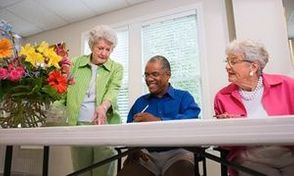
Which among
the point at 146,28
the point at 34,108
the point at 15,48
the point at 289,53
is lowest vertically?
the point at 34,108

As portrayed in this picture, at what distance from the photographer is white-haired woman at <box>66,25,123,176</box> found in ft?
5.12

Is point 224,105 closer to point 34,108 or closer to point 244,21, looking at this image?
point 34,108

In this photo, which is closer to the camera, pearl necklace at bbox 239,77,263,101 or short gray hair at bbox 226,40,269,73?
pearl necklace at bbox 239,77,263,101

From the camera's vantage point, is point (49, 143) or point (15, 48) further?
point (15, 48)

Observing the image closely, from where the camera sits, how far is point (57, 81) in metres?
1.13

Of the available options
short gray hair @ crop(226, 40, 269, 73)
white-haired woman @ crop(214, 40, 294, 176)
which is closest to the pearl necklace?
white-haired woman @ crop(214, 40, 294, 176)

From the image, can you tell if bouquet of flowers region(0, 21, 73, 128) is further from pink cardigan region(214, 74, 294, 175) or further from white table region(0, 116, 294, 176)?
pink cardigan region(214, 74, 294, 175)

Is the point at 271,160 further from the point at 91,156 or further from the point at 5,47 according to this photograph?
the point at 5,47

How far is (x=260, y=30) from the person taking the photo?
103 inches

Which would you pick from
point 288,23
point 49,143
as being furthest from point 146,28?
point 49,143

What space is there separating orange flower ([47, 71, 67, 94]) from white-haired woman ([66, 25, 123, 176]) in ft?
1.24

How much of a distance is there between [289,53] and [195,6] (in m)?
1.18

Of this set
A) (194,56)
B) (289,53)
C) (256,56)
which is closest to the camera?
(256,56)

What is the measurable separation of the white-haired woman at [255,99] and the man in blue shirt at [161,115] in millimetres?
222
